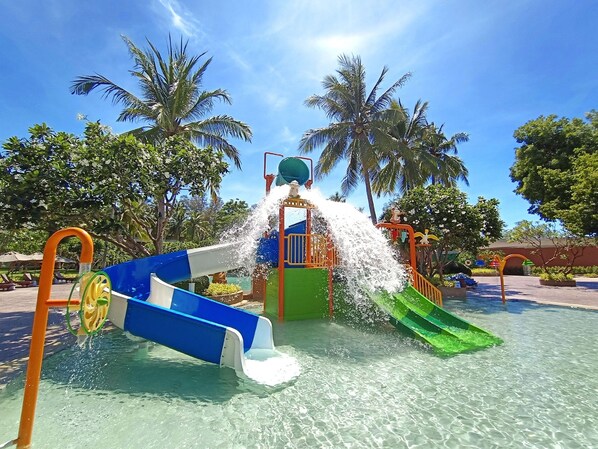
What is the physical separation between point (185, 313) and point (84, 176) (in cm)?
430

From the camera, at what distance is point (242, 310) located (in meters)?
6.43

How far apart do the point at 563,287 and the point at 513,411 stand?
1978 centimetres

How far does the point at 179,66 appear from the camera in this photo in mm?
15641

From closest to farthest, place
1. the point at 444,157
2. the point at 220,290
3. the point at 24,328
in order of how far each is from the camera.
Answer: the point at 24,328 → the point at 220,290 → the point at 444,157

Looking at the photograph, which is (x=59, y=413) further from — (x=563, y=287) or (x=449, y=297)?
(x=563, y=287)

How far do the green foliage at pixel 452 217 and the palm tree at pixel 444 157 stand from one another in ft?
23.9

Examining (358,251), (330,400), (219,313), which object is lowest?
(330,400)

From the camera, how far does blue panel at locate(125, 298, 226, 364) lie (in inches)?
203

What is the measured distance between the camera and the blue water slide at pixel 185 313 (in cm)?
515

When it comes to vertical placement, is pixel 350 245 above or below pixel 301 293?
above

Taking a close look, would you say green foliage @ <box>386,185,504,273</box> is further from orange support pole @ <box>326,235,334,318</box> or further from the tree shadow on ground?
orange support pole @ <box>326,235,334,318</box>

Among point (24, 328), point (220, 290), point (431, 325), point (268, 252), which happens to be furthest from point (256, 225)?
point (24, 328)

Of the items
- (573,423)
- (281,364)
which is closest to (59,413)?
(281,364)

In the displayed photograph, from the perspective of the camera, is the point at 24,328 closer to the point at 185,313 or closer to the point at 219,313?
the point at 185,313
